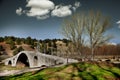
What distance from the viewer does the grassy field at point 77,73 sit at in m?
11.2

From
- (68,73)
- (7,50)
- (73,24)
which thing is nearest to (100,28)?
(73,24)

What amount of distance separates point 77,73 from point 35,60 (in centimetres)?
4084

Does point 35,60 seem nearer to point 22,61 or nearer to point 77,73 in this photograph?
point 22,61

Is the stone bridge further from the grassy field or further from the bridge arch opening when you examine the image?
the grassy field

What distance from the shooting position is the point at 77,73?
1197 centimetres

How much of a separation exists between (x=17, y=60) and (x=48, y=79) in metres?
58.4

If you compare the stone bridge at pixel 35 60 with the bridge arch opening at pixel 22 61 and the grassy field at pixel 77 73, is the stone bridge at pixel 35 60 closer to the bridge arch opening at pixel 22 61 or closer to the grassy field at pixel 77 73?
the bridge arch opening at pixel 22 61

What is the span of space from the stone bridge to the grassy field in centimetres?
1237

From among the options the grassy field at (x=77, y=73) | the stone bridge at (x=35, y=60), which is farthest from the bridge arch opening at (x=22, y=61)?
the grassy field at (x=77, y=73)

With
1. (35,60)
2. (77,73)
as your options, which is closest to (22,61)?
(35,60)

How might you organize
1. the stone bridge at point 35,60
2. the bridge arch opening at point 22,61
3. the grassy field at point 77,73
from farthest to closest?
1. the bridge arch opening at point 22,61
2. the stone bridge at point 35,60
3. the grassy field at point 77,73

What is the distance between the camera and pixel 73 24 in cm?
3731

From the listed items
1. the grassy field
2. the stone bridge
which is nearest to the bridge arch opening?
the stone bridge

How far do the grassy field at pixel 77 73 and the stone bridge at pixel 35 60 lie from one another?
40.6ft
